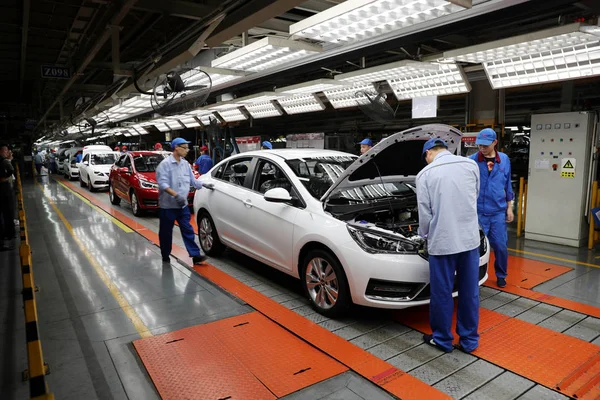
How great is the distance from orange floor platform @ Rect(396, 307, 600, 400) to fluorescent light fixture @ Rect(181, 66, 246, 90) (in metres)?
4.31

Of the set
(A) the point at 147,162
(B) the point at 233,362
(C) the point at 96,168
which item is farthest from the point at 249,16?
(C) the point at 96,168

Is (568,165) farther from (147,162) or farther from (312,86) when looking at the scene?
(147,162)

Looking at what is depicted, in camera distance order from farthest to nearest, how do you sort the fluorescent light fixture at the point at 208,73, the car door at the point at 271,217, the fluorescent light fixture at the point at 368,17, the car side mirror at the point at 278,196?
the fluorescent light fixture at the point at 208,73, the car door at the point at 271,217, the car side mirror at the point at 278,196, the fluorescent light fixture at the point at 368,17

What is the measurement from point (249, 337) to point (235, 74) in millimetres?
4437

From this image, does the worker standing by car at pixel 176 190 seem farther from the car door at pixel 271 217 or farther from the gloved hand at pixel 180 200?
the car door at pixel 271 217

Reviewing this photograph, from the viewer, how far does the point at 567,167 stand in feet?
21.5

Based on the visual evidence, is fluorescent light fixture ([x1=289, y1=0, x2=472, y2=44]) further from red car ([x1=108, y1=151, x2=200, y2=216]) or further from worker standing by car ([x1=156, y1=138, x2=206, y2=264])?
red car ([x1=108, y1=151, x2=200, y2=216])

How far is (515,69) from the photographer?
18.7ft

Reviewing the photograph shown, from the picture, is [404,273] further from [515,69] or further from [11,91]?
[11,91]

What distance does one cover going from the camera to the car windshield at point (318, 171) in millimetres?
4305

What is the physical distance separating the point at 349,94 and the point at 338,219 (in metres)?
5.63

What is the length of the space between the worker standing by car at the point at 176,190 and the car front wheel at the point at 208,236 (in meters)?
0.30

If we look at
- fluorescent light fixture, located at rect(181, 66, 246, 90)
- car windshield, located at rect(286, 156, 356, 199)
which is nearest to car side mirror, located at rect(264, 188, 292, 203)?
car windshield, located at rect(286, 156, 356, 199)

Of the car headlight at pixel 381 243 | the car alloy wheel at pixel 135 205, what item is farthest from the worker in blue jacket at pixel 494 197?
the car alloy wheel at pixel 135 205
